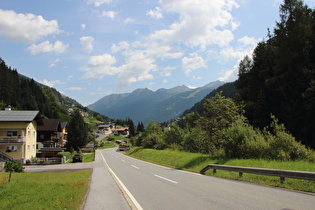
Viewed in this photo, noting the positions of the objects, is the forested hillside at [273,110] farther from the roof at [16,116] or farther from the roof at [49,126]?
the roof at [49,126]

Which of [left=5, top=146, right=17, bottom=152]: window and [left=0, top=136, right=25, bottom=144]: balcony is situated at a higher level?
[left=0, top=136, right=25, bottom=144]: balcony

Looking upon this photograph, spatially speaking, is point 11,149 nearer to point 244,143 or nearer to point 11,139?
point 11,139

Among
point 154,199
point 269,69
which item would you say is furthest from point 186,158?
point 269,69

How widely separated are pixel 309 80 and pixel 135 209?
100ft

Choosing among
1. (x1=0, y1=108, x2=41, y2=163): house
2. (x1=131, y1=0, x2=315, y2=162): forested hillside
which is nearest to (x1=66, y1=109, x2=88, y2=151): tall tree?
(x1=0, y1=108, x2=41, y2=163): house

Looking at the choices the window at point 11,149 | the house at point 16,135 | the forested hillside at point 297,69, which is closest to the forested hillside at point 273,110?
the forested hillside at point 297,69

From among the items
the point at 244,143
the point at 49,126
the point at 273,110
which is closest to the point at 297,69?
the point at 273,110

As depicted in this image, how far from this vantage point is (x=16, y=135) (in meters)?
42.4

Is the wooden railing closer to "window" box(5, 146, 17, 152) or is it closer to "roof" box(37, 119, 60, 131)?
"window" box(5, 146, 17, 152)

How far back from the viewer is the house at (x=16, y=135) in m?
40.4

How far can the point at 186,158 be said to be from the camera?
2323 centimetres

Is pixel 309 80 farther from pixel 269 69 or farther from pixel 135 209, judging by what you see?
pixel 135 209

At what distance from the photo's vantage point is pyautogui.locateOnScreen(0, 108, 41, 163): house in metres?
40.4

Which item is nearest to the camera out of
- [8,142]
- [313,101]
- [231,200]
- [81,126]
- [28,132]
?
[231,200]
